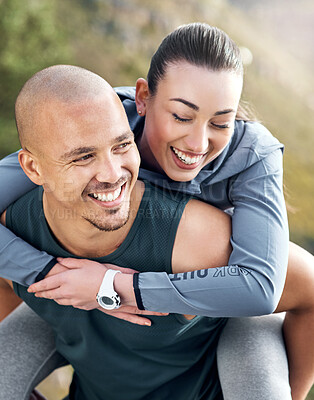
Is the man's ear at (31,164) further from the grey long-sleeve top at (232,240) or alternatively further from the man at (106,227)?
the grey long-sleeve top at (232,240)

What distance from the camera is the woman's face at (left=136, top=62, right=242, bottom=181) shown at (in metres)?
1.59

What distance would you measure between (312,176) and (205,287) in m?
5.01

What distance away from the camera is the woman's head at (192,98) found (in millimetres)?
1591

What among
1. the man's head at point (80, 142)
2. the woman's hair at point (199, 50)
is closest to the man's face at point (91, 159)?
the man's head at point (80, 142)

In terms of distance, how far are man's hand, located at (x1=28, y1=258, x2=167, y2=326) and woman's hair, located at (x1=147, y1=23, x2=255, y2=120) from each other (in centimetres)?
61

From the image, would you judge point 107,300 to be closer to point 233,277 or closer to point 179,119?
point 233,277

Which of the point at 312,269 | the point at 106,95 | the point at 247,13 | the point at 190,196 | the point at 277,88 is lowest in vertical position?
the point at 277,88

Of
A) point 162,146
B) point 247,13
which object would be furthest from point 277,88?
point 162,146

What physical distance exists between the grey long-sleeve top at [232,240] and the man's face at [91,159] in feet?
0.71

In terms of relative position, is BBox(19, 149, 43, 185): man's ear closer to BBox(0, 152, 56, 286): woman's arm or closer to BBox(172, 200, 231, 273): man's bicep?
BBox(0, 152, 56, 286): woman's arm

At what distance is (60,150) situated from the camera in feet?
4.65

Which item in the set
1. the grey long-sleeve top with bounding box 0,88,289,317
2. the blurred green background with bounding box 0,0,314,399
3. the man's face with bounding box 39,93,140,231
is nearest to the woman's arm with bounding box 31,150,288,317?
the grey long-sleeve top with bounding box 0,88,289,317

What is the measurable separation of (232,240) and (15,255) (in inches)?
26.0

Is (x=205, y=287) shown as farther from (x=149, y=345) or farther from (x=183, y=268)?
(x=149, y=345)
